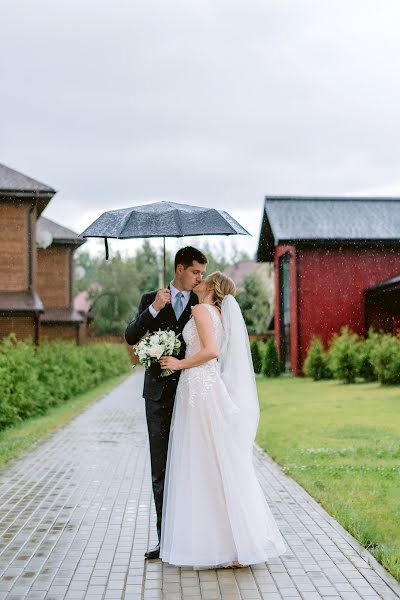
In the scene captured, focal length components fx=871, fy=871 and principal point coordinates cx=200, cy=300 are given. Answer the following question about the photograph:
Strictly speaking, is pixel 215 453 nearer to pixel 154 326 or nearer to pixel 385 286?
pixel 154 326

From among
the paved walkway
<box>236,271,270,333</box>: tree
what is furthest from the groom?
<box>236,271,270,333</box>: tree

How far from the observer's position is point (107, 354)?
3741cm

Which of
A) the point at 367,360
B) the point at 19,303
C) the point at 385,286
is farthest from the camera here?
the point at 385,286

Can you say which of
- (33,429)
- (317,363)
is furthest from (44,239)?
(33,429)

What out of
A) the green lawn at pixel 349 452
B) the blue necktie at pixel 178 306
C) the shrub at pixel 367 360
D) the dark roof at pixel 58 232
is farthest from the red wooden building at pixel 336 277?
the blue necktie at pixel 178 306

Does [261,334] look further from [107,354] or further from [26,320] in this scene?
[26,320]

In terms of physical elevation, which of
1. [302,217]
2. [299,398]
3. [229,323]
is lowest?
[299,398]

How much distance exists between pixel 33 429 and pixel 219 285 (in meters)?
9.71

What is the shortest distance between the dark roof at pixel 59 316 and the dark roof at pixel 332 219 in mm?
8942

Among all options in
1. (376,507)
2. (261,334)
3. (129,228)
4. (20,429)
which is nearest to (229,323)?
(129,228)

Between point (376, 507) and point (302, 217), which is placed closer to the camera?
point (376, 507)

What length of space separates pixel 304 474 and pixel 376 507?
1.95m

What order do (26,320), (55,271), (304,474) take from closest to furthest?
1. (304,474)
2. (26,320)
3. (55,271)

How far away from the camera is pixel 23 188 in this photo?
1013 inches
